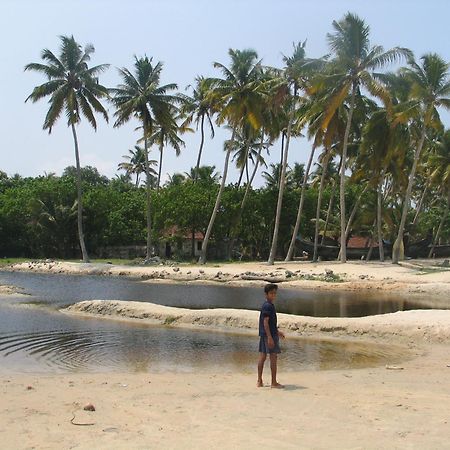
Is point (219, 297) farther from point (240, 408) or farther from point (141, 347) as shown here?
point (240, 408)

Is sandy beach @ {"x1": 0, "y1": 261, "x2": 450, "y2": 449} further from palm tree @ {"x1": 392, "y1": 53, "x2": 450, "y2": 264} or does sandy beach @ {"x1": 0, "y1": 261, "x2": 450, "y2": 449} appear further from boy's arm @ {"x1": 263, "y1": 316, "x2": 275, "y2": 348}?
palm tree @ {"x1": 392, "y1": 53, "x2": 450, "y2": 264}

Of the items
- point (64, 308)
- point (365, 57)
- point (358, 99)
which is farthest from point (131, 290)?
point (358, 99)

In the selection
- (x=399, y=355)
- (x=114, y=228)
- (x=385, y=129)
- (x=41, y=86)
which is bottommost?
(x=399, y=355)

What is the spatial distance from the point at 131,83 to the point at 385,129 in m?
20.3

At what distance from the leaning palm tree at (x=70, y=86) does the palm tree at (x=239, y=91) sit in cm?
951

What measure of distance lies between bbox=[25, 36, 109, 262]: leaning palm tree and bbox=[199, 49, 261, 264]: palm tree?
31.2ft

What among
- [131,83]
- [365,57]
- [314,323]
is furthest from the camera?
[131,83]

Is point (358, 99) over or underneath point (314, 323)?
over

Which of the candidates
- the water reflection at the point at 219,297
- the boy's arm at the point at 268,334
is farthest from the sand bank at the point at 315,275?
the boy's arm at the point at 268,334

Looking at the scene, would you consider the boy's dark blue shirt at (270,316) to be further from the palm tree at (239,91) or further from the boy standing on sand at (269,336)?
the palm tree at (239,91)

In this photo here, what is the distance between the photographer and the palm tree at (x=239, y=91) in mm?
42781

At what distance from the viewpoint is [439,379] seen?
10.5 m

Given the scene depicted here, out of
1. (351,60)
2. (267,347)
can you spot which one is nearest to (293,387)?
(267,347)

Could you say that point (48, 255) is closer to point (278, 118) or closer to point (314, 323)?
point (278, 118)
